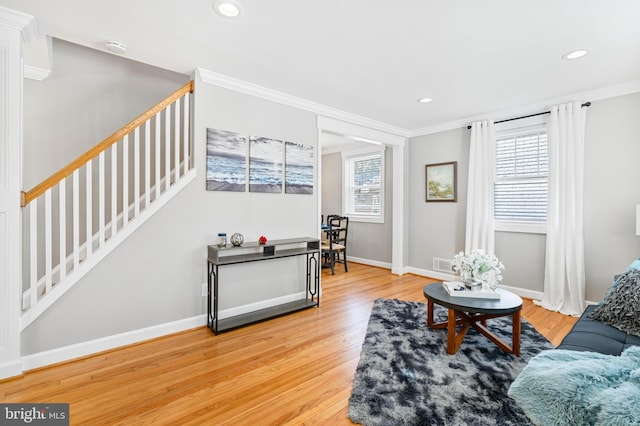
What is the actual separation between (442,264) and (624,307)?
2.81 m

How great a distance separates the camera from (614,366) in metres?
1.13

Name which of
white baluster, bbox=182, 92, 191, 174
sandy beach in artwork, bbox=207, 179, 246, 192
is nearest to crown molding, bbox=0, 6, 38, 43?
white baluster, bbox=182, 92, 191, 174

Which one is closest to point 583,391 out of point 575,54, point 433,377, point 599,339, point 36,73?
point 599,339

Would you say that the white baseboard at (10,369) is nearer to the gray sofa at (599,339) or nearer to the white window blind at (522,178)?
the gray sofa at (599,339)

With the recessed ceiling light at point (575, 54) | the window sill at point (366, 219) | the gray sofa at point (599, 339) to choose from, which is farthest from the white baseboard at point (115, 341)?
the recessed ceiling light at point (575, 54)

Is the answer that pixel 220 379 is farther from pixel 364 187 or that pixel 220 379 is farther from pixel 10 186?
pixel 364 187

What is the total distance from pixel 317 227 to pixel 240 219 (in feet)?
3.53

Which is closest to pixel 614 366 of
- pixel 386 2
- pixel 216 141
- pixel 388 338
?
pixel 388 338

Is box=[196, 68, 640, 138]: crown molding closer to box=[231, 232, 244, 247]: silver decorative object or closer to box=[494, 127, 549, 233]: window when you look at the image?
box=[494, 127, 549, 233]: window

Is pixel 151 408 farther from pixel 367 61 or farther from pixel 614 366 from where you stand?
pixel 367 61

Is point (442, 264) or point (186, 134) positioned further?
point (442, 264)

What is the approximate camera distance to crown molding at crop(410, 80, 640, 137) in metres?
3.16

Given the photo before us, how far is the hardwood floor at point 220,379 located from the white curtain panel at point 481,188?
1.34m

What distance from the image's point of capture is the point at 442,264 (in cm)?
474
